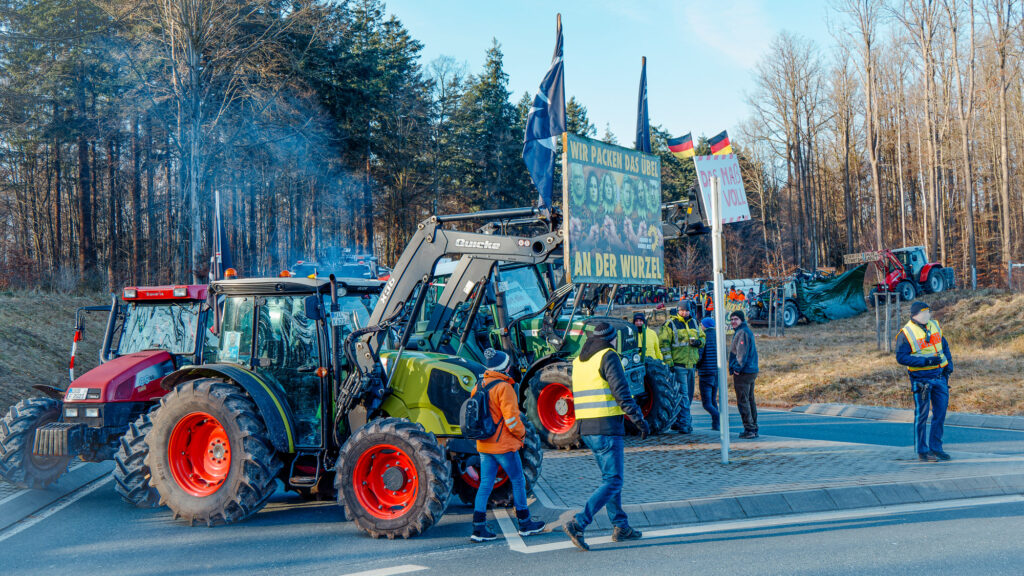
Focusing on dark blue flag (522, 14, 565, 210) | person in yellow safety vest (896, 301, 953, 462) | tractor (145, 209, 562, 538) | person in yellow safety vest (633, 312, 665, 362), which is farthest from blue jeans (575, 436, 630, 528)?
person in yellow safety vest (633, 312, 665, 362)

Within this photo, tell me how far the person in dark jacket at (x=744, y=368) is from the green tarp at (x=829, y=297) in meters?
24.0

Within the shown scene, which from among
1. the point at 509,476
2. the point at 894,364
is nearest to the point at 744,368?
the point at 509,476

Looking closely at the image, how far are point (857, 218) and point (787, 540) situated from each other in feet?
188

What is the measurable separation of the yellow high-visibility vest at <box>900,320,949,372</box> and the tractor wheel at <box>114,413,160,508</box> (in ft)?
27.8

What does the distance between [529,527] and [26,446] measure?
5803mm

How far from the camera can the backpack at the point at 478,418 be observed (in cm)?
625

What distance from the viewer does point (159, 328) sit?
9414 mm

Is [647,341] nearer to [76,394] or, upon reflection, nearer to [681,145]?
[681,145]

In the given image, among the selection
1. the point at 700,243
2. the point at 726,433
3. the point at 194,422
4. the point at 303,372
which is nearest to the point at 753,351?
the point at 726,433

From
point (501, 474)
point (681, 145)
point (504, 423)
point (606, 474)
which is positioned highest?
point (681, 145)

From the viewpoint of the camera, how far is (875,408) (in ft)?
47.7

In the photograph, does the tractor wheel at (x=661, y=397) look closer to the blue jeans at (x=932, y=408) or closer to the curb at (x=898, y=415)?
the blue jeans at (x=932, y=408)

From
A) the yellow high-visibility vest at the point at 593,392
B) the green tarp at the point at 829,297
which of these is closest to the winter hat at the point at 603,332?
the yellow high-visibility vest at the point at 593,392

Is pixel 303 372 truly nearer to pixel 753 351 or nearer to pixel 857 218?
pixel 753 351
